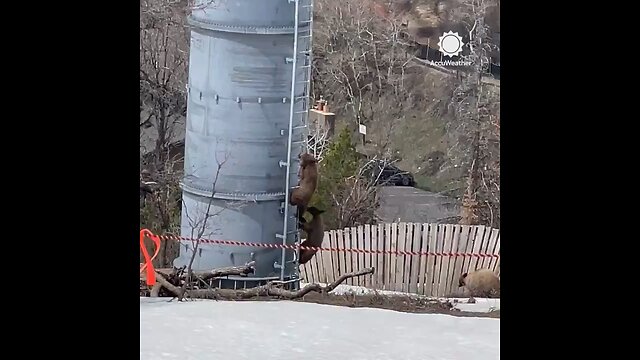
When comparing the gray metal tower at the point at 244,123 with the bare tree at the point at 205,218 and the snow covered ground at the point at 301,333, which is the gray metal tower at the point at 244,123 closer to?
the bare tree at the point at 205,218

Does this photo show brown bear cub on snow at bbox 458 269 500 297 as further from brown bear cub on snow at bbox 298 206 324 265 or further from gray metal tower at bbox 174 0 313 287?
gray metal tower at bbox 174 0 313 287

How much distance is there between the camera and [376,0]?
551 centimetres

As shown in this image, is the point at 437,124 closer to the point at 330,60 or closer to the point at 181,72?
the point at 330,60

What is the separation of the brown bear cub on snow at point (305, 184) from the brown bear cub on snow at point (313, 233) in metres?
0.03

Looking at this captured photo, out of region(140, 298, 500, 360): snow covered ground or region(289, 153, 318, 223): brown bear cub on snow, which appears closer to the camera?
region(140, 298, 500, 360): snow covered ground

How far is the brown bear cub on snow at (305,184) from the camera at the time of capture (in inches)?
215

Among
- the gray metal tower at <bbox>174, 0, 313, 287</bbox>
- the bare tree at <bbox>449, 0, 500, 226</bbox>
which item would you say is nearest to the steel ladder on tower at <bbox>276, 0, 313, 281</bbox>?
the gray metal tower at <bbox>174, 0, 313, 287</bbox>

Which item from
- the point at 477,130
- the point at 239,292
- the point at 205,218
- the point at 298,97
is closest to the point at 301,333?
the point at 239,292

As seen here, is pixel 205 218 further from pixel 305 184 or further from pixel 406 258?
pixel 406 258

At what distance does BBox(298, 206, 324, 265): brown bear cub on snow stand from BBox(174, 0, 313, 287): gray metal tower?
0.27 ft

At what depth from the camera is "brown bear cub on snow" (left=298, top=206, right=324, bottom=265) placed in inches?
218

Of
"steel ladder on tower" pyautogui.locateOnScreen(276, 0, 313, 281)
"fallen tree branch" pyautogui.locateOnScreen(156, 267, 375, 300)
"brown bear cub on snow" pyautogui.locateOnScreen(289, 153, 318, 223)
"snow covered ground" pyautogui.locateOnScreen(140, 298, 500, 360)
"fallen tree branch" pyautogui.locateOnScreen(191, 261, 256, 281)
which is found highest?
"steel ladder on tower" pyautogui.locateOnScreen(276, 0, 313, 281)

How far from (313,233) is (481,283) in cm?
64

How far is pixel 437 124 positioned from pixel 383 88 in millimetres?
242
